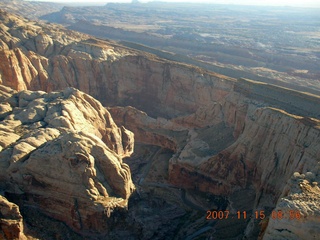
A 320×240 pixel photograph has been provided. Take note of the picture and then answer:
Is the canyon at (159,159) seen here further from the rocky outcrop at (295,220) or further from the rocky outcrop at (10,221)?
the rocky outcrop at (10,221)

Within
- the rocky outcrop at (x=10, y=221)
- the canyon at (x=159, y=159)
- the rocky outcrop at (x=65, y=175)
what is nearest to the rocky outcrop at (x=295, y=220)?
the canyon at (x=159, y=159)

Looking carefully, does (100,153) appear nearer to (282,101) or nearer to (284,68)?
(282,101)

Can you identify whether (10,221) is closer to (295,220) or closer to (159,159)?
(295,220)

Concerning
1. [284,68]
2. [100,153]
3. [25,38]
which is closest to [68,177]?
[100,153]

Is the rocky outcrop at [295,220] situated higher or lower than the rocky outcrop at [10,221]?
higher

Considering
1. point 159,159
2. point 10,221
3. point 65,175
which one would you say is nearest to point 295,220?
point 65,175

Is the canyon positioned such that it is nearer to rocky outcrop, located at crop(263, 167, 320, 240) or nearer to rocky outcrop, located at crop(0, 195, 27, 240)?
rocky outcrop, located at crop(263, 167, 320, 240)
